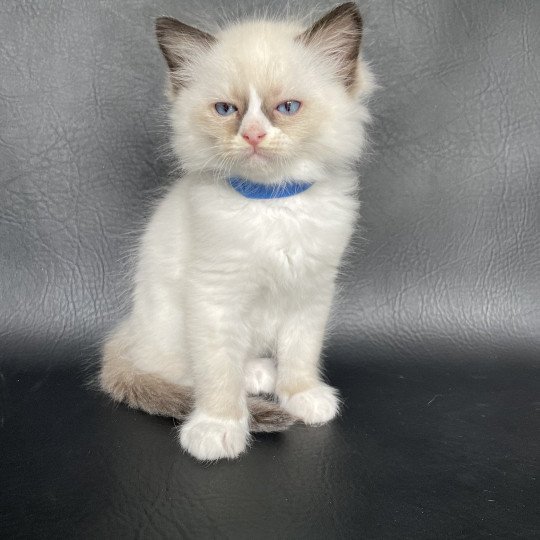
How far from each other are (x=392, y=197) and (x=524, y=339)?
0.65 m

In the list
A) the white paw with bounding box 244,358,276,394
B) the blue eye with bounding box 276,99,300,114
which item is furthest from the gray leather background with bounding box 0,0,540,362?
the blue eye with bounding box 276,99,300,114

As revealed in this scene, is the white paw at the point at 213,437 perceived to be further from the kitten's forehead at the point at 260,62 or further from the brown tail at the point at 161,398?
the kitten's forehead at the point at 260,62

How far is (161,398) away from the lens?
1.80 metres

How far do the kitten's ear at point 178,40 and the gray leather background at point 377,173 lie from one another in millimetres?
595

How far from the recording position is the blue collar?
1648 mm

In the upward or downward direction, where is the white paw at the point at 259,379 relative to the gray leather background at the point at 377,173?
downward

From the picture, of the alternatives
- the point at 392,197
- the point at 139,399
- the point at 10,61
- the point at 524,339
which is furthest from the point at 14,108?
the point at 524,339

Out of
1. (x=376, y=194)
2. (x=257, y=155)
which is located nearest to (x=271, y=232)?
(x=257, y=155)

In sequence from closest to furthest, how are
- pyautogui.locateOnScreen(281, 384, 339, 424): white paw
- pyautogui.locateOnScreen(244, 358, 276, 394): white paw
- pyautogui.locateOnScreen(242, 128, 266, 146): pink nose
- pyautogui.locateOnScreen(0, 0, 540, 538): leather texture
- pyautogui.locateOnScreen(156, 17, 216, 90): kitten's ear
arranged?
pyautogui.locateOnScreen(242, 128, 266, 146): pink nose → pyautogui.locateOnScreen(156, 17, 216, 90): kitten's ear → pyautogui.locateOnScreen(281, 384, 339, 424): white paw → pyautogui.locateOnScreen(244, 358, 276, 394): white paw → pyautogui.locateOnScreen(0, 0, 540, 538): leather texture

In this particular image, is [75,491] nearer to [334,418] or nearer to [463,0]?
[334,418]

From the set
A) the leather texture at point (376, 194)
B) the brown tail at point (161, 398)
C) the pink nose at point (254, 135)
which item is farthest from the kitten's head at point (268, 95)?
the brown tail at point (161, 398)

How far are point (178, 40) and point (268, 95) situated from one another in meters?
0.30

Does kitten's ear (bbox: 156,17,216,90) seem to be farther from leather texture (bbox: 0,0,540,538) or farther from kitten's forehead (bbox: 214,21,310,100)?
leather texture (bbox: 0,0,540,538)

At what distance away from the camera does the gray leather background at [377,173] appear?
231 cm
